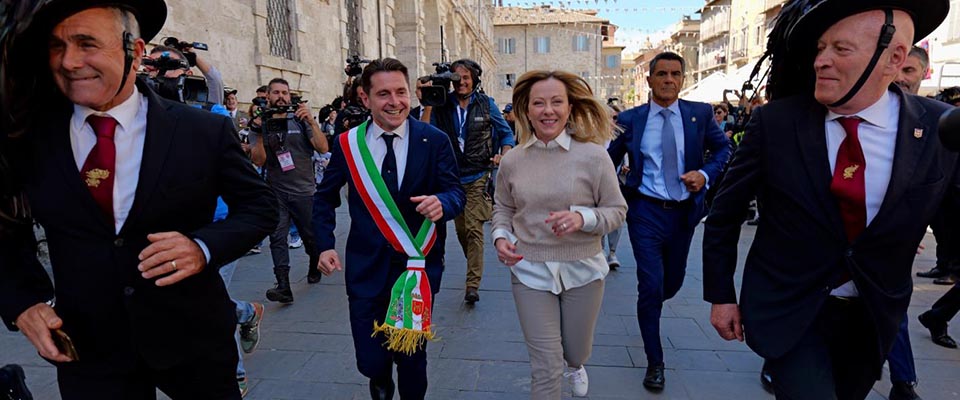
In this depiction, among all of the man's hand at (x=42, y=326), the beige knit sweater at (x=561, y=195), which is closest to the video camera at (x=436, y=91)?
the beige knit sweater at (x=561, y=195)

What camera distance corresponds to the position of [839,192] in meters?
1.78

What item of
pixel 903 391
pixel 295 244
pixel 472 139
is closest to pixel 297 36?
pixel 295 244

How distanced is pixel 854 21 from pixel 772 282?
0.90 m

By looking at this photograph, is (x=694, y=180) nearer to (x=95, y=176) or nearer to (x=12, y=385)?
(x=95, y=176)

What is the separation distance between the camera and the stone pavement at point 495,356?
329cm

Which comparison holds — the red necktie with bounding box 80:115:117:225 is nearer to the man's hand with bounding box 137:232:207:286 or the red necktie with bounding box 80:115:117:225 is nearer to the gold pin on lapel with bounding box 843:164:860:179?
the man's hand with bounding box 137:232:207:286

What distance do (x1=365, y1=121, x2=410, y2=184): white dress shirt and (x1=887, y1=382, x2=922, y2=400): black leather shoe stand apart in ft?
9.75

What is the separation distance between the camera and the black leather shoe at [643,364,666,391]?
3.27 metres

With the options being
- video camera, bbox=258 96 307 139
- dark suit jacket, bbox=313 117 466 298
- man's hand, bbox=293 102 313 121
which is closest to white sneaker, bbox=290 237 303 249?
Result: video camera, bbox=258 96 307 139

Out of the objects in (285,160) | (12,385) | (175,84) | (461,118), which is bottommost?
(12,385)

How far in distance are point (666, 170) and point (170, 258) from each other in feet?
9.62

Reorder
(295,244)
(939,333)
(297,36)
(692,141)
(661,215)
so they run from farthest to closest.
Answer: (297,36)
(295,244)
(939,333)
(692,141)
(661,215)

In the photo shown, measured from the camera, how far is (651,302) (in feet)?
11.1

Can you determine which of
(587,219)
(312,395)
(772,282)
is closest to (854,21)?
(772,282)
